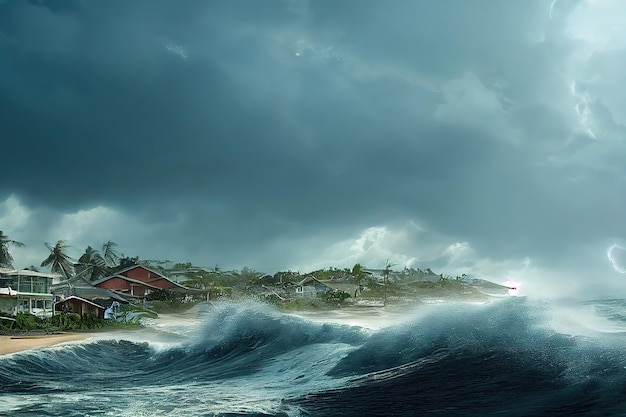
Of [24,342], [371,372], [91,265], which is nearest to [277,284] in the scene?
[91,265]

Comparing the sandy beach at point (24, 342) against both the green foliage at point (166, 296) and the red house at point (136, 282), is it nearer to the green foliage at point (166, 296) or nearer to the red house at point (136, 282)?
the green foliage at point (166, 296)

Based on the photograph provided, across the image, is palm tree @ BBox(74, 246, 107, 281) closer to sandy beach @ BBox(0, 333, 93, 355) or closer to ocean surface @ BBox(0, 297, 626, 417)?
sandy beach @ BBox(0, 333, 93, 355)

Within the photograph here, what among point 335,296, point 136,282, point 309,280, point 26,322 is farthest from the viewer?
point 309,280

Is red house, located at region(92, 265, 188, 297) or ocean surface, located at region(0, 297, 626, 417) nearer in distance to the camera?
ocean surface, located at region(0, 297, 626, 417)

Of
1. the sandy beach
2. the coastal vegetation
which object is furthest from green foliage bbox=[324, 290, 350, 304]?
the sandy beach

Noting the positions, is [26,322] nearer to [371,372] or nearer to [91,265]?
[91,265]

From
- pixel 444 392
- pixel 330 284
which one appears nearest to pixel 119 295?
pixel 330 284

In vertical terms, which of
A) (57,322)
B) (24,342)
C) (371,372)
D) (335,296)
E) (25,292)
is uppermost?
(25,292)
